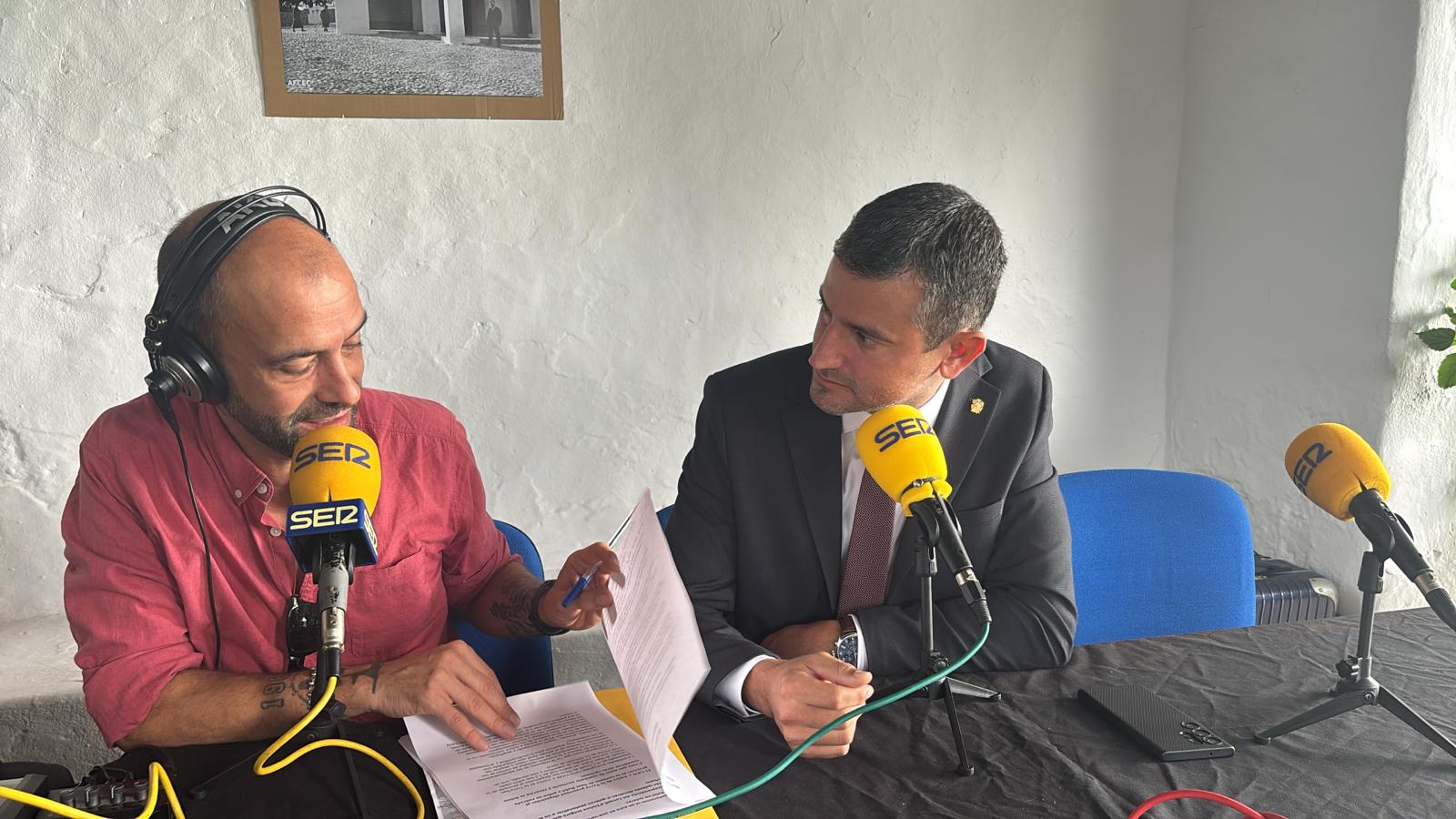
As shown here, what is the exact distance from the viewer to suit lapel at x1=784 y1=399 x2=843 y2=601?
1903 millimetres

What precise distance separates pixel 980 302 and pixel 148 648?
→ 1.46 metres

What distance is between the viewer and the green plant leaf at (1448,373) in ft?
9.21

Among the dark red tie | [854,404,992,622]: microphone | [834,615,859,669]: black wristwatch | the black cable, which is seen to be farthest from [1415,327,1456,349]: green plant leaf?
the black cable

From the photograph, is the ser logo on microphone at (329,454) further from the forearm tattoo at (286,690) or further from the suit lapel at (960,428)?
the suit lapel at (960,428)

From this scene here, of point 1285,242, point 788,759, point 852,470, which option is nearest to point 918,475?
point 788,759

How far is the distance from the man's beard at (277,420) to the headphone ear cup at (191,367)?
6 centimetres

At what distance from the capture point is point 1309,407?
3.15m

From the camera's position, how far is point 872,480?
6.24 ft

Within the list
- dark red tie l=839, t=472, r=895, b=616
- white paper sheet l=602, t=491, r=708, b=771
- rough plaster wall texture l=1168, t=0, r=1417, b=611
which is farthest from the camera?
rough plaster wall texture l=1168, t=0, r=1417, b=611

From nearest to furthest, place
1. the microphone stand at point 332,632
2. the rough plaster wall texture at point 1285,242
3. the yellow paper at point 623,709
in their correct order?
the microphone stand at point 332,632
the yellow paper at point 623,709
the rough plaster wall texture at point 1285,242

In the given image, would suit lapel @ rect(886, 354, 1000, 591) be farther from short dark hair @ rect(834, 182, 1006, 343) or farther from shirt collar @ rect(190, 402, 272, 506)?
shirt collar @ rect(190, 402, 272, 506)

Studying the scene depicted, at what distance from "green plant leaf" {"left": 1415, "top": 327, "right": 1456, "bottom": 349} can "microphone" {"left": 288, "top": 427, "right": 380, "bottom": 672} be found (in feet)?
9.24

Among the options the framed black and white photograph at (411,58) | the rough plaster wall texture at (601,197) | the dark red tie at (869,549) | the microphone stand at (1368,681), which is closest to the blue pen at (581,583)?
the dark red tie at (869,549)

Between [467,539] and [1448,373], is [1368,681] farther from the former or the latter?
[1448,373]
